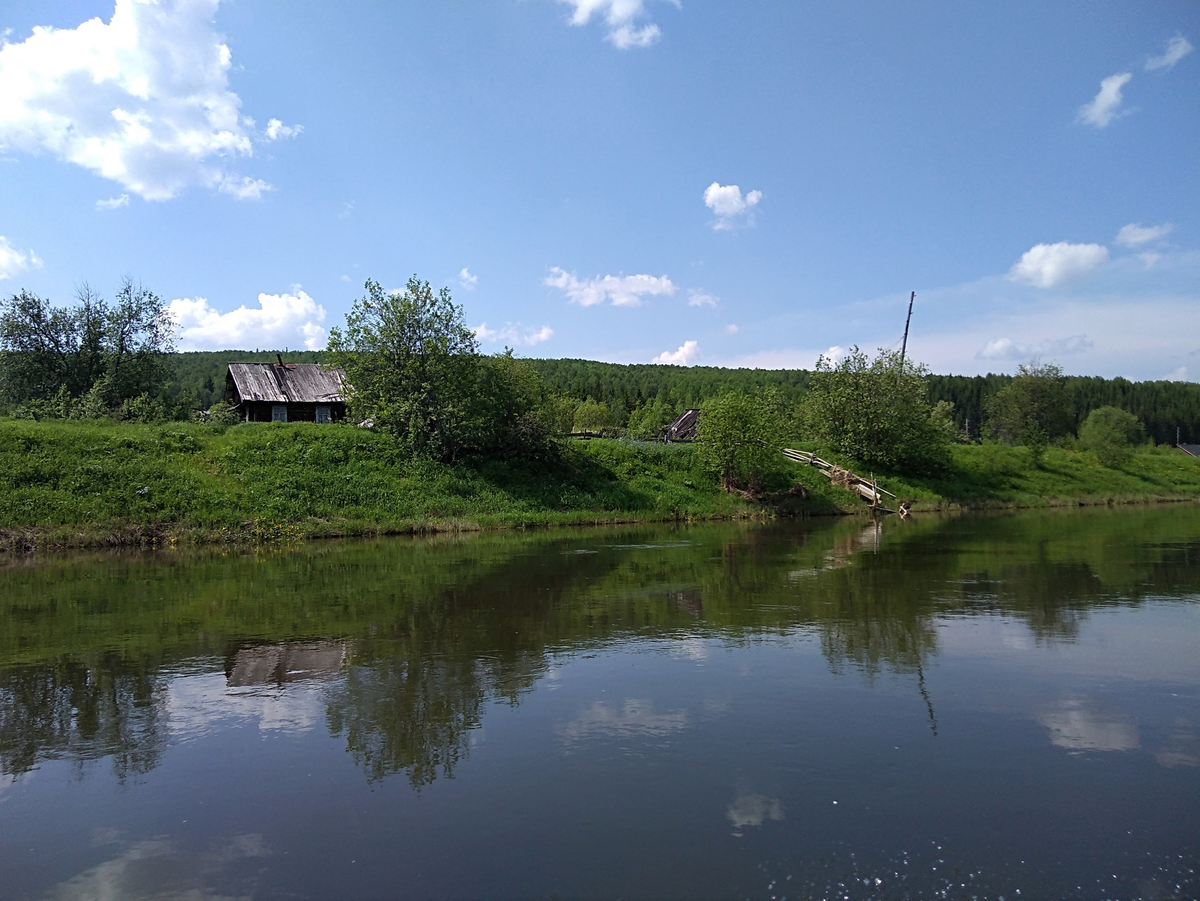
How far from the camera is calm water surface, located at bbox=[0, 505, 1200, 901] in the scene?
5.38m

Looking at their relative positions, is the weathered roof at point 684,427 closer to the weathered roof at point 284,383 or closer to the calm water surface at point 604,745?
the weathered roof at point 284,383

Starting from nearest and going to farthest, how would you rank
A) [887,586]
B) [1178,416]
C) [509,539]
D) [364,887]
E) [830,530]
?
[364,887] → [887,586] → [509,539] → [830,530] → [1178,416]

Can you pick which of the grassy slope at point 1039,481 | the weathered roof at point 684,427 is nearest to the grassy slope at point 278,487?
the grassy slope at point 1039,481

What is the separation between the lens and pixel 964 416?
148 metres

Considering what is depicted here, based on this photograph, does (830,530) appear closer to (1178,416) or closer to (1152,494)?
(1152,494)

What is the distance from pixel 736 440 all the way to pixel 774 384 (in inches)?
3690

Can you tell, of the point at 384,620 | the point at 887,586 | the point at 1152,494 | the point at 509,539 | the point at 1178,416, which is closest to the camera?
the point at 384,620

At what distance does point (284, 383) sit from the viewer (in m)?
53.8

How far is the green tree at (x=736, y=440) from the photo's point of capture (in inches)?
1674

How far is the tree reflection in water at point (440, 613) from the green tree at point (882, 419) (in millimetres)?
24008

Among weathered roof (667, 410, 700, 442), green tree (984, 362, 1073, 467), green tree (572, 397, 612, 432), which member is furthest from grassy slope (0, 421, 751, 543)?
green tree (984, 362, 1073, 467)

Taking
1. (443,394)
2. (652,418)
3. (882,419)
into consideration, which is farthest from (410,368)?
(652,418)

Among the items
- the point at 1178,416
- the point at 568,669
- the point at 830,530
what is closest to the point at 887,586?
the point at 568,669

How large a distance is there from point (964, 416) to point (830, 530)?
12908cm
